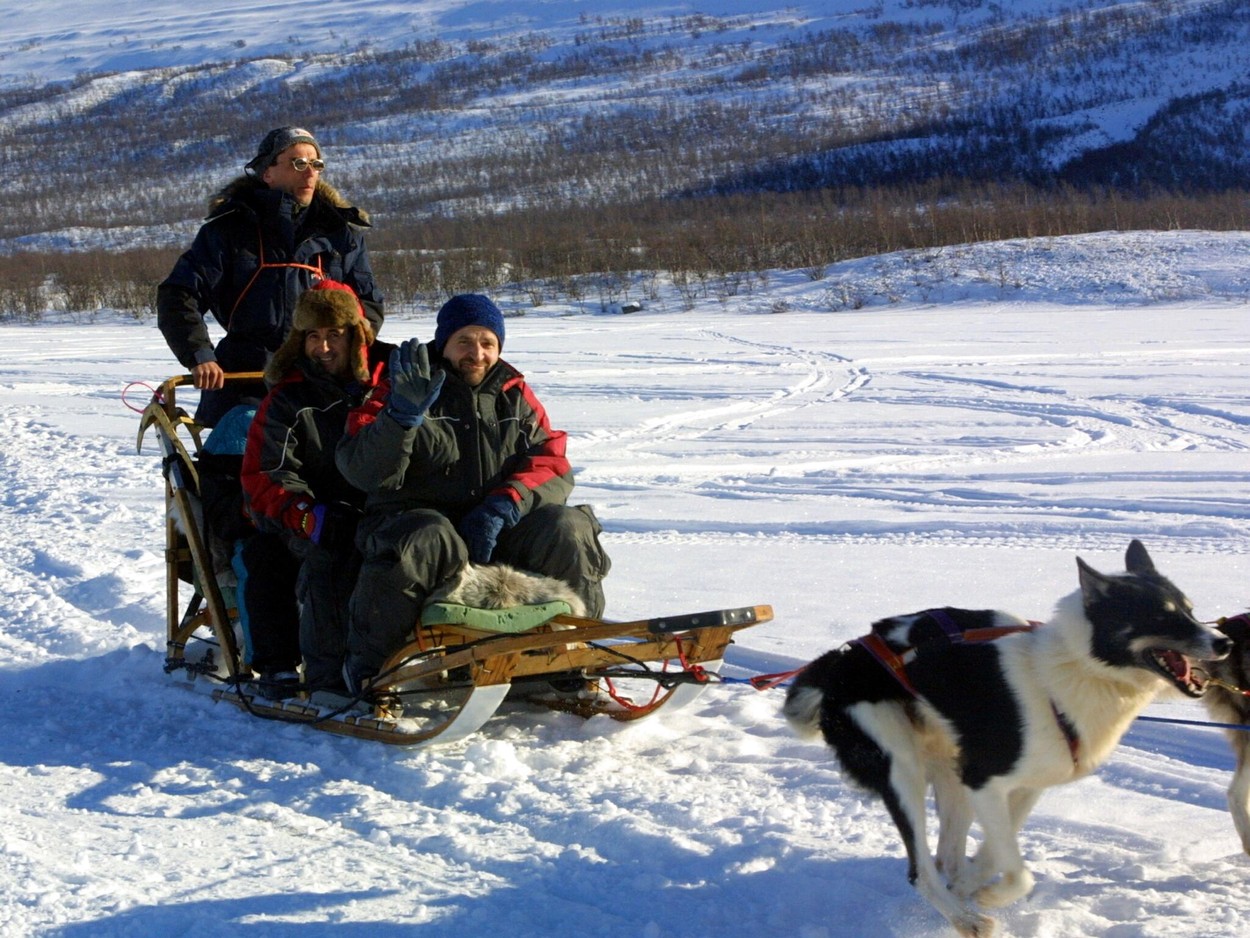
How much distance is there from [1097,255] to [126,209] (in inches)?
2697

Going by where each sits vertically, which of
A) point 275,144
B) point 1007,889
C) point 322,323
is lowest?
point 1007,889

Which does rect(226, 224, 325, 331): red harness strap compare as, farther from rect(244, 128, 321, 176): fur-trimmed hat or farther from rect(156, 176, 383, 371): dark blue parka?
rect(244, 128, 321, 176): fur-trimmed hat

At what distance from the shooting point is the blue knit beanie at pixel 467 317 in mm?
4129

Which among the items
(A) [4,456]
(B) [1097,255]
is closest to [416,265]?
(B) [1097,255]

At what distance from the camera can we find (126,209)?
262 ft

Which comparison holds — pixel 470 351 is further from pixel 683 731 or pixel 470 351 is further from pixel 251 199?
pixel 251 199

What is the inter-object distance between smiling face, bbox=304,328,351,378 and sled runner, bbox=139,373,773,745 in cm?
44

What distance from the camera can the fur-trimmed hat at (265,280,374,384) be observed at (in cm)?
445

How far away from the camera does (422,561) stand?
3877 mm

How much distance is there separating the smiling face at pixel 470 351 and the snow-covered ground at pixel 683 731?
1.20 m

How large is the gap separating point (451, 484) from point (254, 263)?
5.14ft

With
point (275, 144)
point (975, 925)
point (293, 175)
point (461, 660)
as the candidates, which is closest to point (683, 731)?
point (461, 660)

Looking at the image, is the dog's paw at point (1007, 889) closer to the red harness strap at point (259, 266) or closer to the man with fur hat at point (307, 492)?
the man with fur hat at point (307, 492)

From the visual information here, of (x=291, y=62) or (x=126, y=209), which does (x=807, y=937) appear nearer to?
(x=126, y=209)
